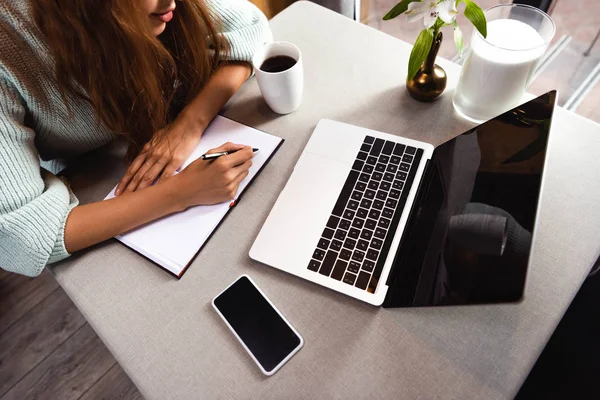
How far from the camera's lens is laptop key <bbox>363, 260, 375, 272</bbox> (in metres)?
0.57

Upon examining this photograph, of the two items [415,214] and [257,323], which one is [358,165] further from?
[257,323]

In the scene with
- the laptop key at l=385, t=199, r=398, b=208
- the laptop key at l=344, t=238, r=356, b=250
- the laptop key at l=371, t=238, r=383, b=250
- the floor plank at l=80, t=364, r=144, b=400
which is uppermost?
the laptop key at l=385, t=199, r=398, b=208

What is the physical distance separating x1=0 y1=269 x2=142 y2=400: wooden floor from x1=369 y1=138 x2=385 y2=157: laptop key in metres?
1.04

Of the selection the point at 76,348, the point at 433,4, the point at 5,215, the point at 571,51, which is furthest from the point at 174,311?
the point at 571,51

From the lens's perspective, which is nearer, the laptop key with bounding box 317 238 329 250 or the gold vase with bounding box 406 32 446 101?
the laptop key with bounding box 317 238 329 250

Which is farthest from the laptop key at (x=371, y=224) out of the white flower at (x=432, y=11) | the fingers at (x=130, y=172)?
the fingers at (x=130, y=172)

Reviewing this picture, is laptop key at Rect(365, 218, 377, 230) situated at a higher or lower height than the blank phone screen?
higher

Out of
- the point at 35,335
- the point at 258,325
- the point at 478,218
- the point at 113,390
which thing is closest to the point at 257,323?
the point at 258,325

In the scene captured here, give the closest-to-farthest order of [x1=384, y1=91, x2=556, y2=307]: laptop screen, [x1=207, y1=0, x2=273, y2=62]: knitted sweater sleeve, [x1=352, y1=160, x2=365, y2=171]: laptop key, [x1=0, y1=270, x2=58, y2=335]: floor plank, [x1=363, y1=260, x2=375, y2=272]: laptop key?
[x1=384, y1=91, x2=556, y2=307]: laptop screen
[x1=363, y1=260, x2=375, y2=272]: laptop key
[x1=352, y1=160, x2=365, y2=171]: laptop key
[x1=207, y1=0, x2=273, y2=62]: knitted sweater sleeve
[x1=0, y1=270, x2=58, y2=335]: floor plank

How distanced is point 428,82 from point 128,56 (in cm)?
53

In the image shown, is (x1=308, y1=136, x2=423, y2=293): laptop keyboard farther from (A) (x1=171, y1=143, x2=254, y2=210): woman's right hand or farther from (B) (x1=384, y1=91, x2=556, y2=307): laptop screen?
(A) (x1=171, y1=143, x2=254, y2=210): woman's right hand

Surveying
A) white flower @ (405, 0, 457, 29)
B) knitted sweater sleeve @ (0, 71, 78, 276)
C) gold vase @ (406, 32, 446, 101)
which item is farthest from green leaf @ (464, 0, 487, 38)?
knitted sweater sleeve @ (0, 71, 78, 276)

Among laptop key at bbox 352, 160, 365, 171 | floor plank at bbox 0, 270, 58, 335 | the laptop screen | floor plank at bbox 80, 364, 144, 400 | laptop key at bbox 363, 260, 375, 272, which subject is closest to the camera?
the laptop screen

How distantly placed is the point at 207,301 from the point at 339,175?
30 centimetres
